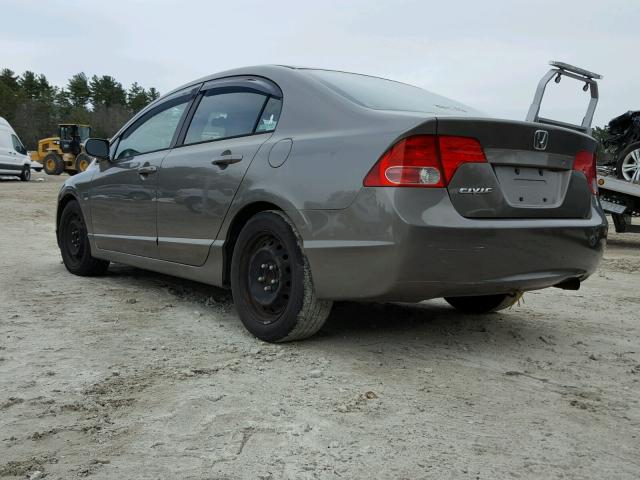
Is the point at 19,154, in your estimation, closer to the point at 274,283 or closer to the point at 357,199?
the point at 274,283

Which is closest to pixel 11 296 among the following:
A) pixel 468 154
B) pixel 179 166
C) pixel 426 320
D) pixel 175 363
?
pixel 179 166

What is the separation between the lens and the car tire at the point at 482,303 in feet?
13.8

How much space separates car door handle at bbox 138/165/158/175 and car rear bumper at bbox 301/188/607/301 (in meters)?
1.74

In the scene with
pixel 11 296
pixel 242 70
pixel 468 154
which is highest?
pixel 242 70

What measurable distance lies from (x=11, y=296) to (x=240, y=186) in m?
2.26

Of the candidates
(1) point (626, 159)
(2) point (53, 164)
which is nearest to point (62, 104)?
(2) point (53, 164)

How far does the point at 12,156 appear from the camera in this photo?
23297 mm

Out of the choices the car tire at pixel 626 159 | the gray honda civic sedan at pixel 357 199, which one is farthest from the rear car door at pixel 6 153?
the gray honda civic sedan at pixel 357 199

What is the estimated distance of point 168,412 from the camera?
257 centimetres

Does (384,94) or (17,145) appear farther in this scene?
(17,145)

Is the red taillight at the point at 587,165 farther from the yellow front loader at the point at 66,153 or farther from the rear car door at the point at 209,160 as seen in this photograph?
the yellow front loader at the point at 66,153

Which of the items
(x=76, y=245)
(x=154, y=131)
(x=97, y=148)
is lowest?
(x=76, y=245)

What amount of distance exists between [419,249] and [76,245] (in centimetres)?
397

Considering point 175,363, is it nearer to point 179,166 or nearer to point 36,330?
point 36,330
